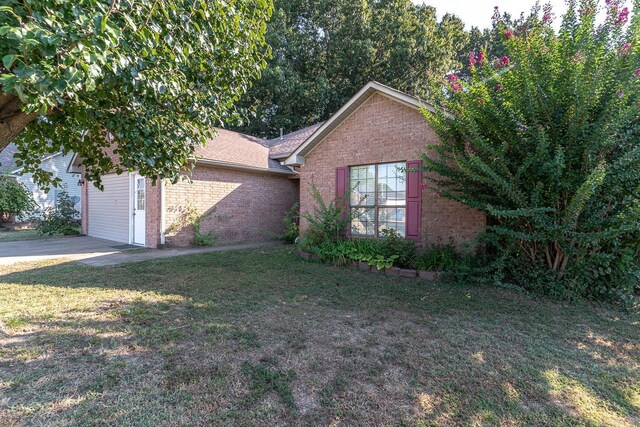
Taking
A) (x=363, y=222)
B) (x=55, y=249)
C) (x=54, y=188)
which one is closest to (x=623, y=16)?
(x=363, y=222)

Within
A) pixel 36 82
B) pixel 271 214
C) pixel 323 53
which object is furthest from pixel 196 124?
pixel 323 53

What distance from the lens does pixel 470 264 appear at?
19.1 ft

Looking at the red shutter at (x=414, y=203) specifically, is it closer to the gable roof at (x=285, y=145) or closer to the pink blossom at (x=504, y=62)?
the pink blossom at (x=504, y=62)

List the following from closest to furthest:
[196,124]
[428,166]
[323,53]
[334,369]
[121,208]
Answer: [334,369] < [196,124] < [428,166] < [121,208] < [323,53]

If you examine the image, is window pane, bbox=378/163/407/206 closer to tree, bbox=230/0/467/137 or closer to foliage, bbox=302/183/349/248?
foliage, bbox=302/183/349/248

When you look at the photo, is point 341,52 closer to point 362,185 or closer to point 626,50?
point 362,185

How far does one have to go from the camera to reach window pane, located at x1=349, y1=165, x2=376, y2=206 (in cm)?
793

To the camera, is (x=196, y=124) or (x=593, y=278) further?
(x=593, y=278)

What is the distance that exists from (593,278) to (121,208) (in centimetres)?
1292

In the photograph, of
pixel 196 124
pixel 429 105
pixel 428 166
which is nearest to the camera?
pixel 196 124

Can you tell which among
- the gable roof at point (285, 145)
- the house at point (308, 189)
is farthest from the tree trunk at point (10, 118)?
the gable roof at point (285, 145)

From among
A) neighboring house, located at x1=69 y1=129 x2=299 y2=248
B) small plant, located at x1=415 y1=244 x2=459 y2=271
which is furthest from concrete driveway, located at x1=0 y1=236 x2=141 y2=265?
small plant, located at x1=415 y1=244 x2=459 y2=271

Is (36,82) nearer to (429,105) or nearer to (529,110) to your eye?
(529,110)

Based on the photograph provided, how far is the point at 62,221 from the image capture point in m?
13.7
